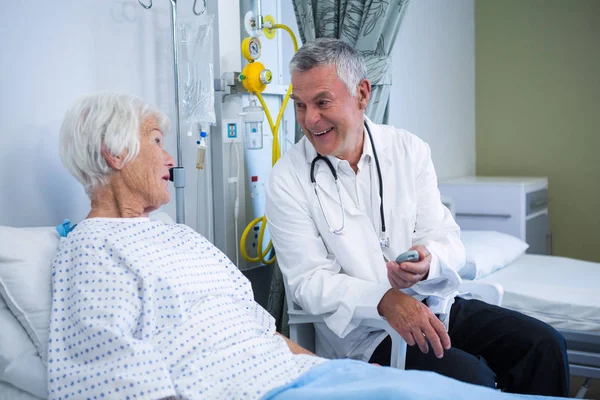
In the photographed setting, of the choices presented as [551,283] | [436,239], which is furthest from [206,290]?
[551,283]

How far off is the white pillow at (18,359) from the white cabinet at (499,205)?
274 centimetres

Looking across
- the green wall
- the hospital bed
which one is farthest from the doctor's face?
the green wall

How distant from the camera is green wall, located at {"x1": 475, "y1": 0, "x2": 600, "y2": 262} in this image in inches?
162

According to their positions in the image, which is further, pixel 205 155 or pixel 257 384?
pixel 205 155

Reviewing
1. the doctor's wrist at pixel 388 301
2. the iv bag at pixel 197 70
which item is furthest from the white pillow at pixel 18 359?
the iv bag at pixel 197 70

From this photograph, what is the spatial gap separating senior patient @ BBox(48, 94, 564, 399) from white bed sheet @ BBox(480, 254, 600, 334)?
3.69 feet

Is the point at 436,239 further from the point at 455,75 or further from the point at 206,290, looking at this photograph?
the point at 455,75

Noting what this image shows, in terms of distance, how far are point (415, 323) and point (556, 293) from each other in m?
1.03

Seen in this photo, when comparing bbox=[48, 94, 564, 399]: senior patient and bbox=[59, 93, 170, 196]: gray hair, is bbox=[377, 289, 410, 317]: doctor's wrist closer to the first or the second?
bbox=[48, 94, 564, 399]: senior patient

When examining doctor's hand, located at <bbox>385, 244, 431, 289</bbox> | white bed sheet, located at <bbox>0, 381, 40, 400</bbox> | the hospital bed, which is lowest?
the hospital bed

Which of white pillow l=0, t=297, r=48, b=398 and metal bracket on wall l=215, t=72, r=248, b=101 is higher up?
metal bracket on wall l=215, t=72, r=248, b=101

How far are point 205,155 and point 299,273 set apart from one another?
690 mm

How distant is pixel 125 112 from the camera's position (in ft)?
4.90

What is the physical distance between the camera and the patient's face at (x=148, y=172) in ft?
4.95
